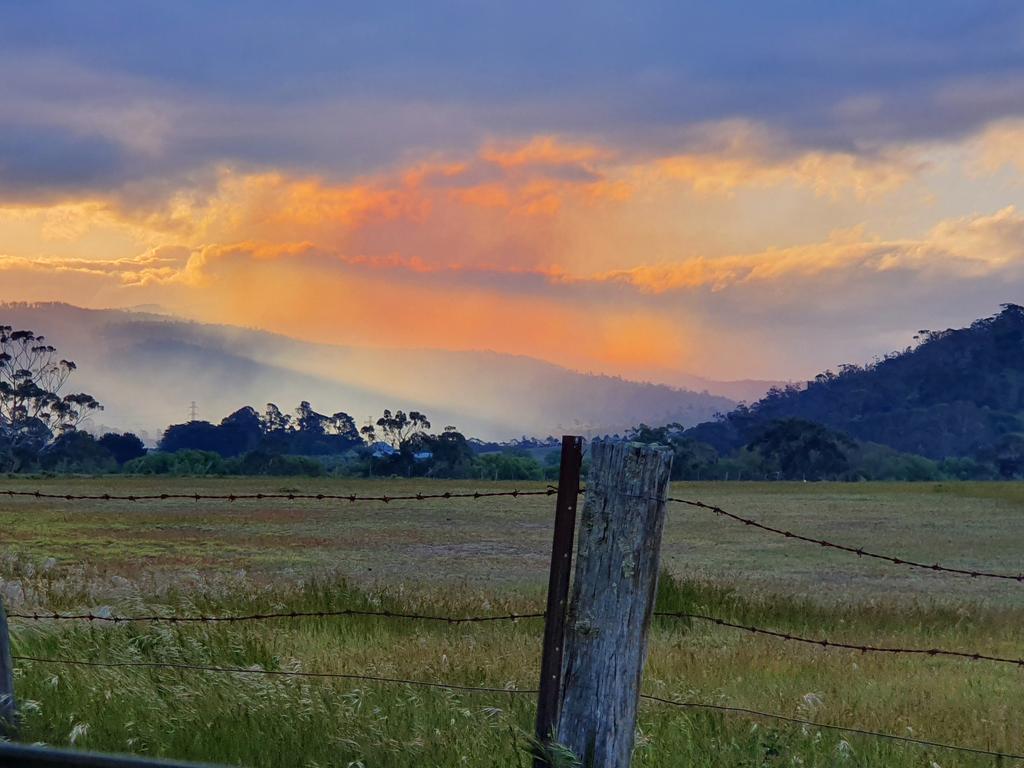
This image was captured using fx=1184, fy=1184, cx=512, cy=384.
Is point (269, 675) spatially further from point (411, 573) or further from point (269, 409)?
point (269, 409)

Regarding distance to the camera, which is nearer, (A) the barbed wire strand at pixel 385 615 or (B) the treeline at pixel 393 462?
(A) the barbed wire strand at pixel 385 615

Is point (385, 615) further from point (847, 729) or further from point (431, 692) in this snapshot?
point (847, 729)

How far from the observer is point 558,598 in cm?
508

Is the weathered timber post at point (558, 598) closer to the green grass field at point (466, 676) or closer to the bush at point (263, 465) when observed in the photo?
the green grass field at point (466, 676)

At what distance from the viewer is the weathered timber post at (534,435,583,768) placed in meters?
5.05

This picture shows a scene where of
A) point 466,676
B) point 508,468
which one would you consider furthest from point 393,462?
point 466,676

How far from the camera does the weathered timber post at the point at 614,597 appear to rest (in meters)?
4.89

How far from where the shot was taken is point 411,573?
25000 mm

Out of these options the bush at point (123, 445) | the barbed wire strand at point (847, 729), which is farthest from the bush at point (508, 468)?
the barbed wire strand at point (847, 729)

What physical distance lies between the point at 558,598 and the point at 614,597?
0.28m

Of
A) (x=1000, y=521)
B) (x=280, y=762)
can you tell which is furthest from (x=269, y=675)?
(x=1000, y=521)

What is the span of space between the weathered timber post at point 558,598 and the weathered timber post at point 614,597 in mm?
80

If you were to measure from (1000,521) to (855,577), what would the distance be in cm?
3007

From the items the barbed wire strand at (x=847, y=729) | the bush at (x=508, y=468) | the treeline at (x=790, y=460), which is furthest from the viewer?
the treeline at (x=790, y=460)
